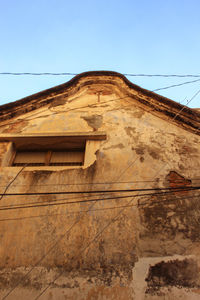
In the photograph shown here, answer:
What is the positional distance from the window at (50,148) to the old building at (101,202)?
0.02 meters

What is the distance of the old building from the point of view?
3020 mm

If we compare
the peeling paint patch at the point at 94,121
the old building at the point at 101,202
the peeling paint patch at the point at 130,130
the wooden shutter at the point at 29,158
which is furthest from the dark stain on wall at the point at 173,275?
the peeling paint patch at the point at 94,121

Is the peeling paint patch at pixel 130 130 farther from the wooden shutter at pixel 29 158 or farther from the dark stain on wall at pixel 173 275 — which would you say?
the dark stain on wall at pixel 173 275

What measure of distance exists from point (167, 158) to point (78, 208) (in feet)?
6.63

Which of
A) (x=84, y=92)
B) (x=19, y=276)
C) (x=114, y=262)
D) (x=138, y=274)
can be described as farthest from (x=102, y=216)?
(x=84, y=92)

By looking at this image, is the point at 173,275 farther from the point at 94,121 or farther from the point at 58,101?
the point at 58,101

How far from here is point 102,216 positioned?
144 inches

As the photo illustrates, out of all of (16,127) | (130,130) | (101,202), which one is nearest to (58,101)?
(16,127)

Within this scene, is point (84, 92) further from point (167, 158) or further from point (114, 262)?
point (114, 262)

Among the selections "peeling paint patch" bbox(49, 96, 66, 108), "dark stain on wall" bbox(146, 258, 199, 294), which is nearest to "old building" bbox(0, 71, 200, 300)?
"dark stain on wall" bbox(146, 258, 199, 294)

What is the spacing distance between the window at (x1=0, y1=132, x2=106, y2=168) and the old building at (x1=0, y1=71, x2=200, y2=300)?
22mm

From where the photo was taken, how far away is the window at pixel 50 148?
4898 mm

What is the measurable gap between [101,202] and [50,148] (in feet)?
6.57

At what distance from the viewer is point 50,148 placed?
5199 mm
